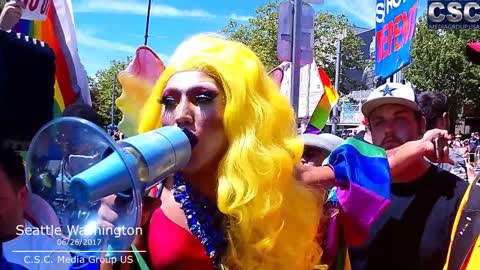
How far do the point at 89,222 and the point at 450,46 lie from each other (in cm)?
2871

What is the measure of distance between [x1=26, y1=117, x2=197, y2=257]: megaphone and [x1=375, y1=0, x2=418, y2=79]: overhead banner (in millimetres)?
4228

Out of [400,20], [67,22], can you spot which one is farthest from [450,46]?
[67,22]

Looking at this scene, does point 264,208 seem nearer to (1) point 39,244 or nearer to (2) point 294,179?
(2) point 294,179

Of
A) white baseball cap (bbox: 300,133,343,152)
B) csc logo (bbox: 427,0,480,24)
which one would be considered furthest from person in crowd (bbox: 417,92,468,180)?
csc logo (bbox: 427,0,480,24)

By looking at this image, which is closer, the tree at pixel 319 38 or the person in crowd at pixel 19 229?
the person in crowd at pixel 19 229

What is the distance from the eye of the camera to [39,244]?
1368mm

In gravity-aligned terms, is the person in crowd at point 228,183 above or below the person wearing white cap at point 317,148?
above

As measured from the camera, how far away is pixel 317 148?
300 centimetres

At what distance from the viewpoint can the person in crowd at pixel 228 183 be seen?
1486 mm

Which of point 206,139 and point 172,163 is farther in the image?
point 206,139

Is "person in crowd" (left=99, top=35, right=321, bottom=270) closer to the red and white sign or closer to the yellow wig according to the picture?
the yellow wig
